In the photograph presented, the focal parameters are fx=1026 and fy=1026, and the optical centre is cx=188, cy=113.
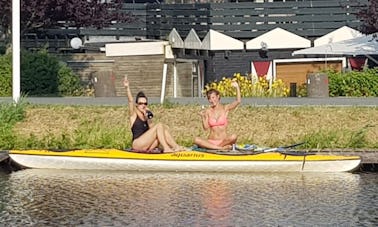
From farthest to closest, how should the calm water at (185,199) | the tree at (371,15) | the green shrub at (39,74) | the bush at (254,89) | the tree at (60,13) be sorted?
1. the green shrub at (39,74)
2. the tree at (60,13)
3. the tree at (371,15)
4. the bush at (254,89)
5. the calm water at (185,199)

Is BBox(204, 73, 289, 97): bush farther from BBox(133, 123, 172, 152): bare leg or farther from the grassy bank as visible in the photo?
BBox(133, 123, 172, 152): bare leg

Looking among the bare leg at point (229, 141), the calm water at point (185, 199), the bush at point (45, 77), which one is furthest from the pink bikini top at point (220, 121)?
the bush at point (45, 77)

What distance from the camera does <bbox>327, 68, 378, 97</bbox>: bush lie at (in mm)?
30156

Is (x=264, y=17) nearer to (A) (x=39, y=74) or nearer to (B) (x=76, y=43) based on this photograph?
(B) (x=76, y=43)

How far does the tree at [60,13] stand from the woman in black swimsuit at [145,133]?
14.1 meters

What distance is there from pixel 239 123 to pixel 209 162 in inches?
165

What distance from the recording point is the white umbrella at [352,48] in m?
33.9

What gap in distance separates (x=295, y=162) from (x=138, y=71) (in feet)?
65.6

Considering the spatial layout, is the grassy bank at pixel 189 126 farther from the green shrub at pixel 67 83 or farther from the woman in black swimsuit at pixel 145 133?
the green shrub at pixel 67 83

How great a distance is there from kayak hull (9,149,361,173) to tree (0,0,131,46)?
574 inches

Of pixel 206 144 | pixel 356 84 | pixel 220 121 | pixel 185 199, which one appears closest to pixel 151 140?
pixel 206 144

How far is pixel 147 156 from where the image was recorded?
1847 cm

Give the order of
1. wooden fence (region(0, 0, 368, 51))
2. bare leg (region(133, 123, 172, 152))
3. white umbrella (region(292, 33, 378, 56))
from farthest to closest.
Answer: wooden fence (region(0, 0, 368, 51)) → white umbrella (region(292, 33, 378, 56)) → bare leg (region(133, 123, 172, 152))

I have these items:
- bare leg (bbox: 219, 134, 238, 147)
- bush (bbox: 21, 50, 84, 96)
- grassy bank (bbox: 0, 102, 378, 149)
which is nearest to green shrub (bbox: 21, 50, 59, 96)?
bush (bbox: 21, 50, 84, 96)
